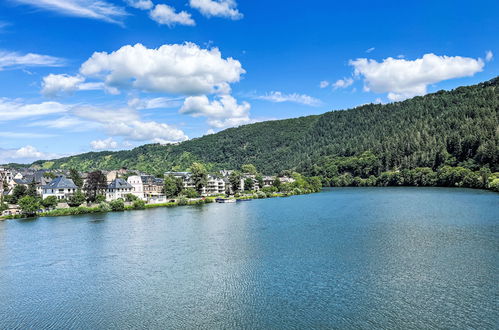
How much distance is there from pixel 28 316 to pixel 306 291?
1823 cm

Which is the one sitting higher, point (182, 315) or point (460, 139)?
point (460, 139)

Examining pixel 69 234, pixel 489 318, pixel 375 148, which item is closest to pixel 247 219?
pixel 69 234

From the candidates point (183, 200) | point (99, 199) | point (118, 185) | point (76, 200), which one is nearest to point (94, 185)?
point (99, 199)

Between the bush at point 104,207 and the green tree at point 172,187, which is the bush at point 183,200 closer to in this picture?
the green tree at point 172,187

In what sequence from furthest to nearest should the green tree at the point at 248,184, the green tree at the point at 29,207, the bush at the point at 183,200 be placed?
the green tree at the point at 248,184 → the bush at the point at 183,200 → the green tree at the point at 29,207

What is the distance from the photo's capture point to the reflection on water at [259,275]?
22031mm

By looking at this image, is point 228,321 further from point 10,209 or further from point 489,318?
point 10,209

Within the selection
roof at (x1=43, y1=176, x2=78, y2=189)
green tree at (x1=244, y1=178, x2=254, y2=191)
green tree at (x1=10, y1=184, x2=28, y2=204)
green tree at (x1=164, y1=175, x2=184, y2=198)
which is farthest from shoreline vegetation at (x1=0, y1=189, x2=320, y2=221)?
green tree at (x1=244, y1=178, x2=254, y2=191)

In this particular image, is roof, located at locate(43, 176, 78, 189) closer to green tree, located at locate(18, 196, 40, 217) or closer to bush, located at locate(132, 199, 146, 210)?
green tree, located at locate(18, 196, 40, 217)

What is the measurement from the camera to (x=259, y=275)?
2973 centimetres

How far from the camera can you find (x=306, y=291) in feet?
84.5

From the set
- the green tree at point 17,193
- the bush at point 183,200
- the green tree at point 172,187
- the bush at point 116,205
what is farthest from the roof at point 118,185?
the green tree at point 17,193

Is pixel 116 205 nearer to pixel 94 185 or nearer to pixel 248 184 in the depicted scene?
pixel 94 185

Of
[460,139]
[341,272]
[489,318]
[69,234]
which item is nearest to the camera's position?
[489,318]
